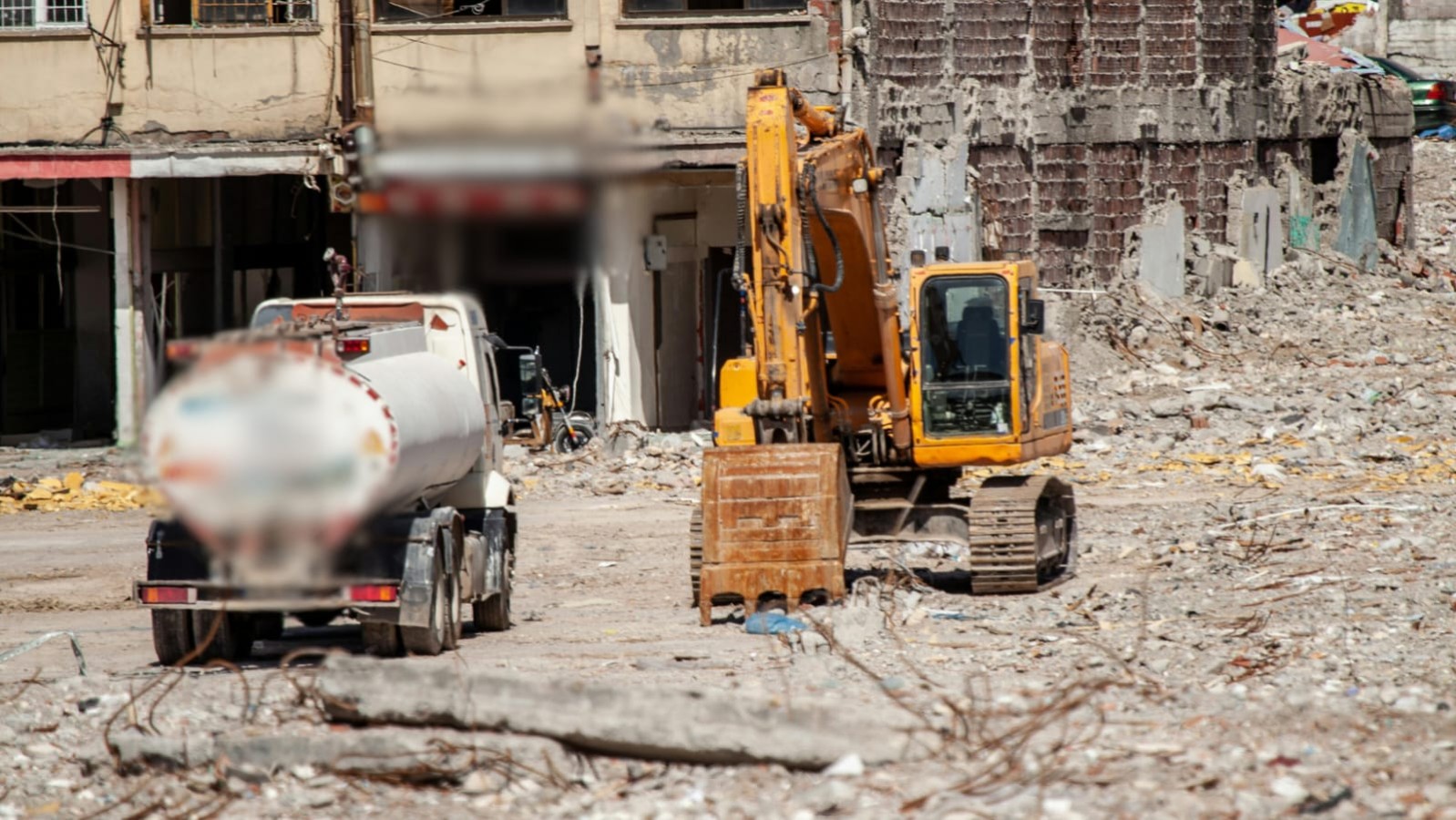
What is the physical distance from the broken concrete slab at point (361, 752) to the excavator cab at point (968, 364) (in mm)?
5854

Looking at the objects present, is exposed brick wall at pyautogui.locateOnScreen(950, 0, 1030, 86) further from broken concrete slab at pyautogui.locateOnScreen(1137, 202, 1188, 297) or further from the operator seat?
the operator seat

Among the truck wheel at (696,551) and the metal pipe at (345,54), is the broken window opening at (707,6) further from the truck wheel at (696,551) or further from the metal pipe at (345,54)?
the truck wheel at (696,551)

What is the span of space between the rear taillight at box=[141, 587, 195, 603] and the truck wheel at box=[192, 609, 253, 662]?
1.02 ft

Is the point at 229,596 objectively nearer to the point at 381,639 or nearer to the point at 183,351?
the point at 381,639

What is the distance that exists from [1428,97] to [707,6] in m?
24.0

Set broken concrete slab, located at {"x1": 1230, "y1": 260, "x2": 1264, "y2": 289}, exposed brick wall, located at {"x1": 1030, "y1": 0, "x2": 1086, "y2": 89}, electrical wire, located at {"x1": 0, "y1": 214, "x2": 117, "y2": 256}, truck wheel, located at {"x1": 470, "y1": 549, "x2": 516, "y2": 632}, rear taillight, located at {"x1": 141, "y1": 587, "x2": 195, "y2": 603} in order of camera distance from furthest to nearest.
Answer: broken concrete slab, located at {"x1": 1230, "y1": 260, "x2": 1264, "y2": 289} → exposed brick wall, located at {"x1": 1030, "y1": 0, "x2": 1086, "y2": 89} → electrical wire, located at {"x1": 0, "y1": 214, "x2": 117, "y2": 256} → truck wheel, located at {"x1": 470, "y1": 549, "x2": 516, "y2": 632} → rear taillight, located at {"x1": 141, "y1": 587, "x2": 195, "y2": 603}

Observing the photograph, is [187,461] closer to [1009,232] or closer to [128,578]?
[128,578]

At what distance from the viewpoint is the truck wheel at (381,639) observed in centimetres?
1245

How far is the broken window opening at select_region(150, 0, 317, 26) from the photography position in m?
24.8

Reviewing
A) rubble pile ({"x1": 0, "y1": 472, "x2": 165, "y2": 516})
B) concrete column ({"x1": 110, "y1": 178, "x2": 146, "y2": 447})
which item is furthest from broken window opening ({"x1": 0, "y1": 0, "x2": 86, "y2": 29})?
rubble pile ({"x1": 0, "y1": 472, "x2": 165, "y2": 516})

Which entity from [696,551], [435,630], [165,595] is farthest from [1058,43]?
[165,595]

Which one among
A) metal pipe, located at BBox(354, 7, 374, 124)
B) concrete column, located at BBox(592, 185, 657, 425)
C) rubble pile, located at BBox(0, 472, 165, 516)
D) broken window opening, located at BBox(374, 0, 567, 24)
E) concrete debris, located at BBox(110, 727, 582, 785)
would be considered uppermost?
broken window opening, located at BBox(374, 0, 567, 24)

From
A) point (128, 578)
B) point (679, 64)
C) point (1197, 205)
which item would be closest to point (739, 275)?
point (128, 578)

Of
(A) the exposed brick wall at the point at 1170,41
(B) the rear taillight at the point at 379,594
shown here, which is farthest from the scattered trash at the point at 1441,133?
(B) the rear taillight at the point at 379,594
